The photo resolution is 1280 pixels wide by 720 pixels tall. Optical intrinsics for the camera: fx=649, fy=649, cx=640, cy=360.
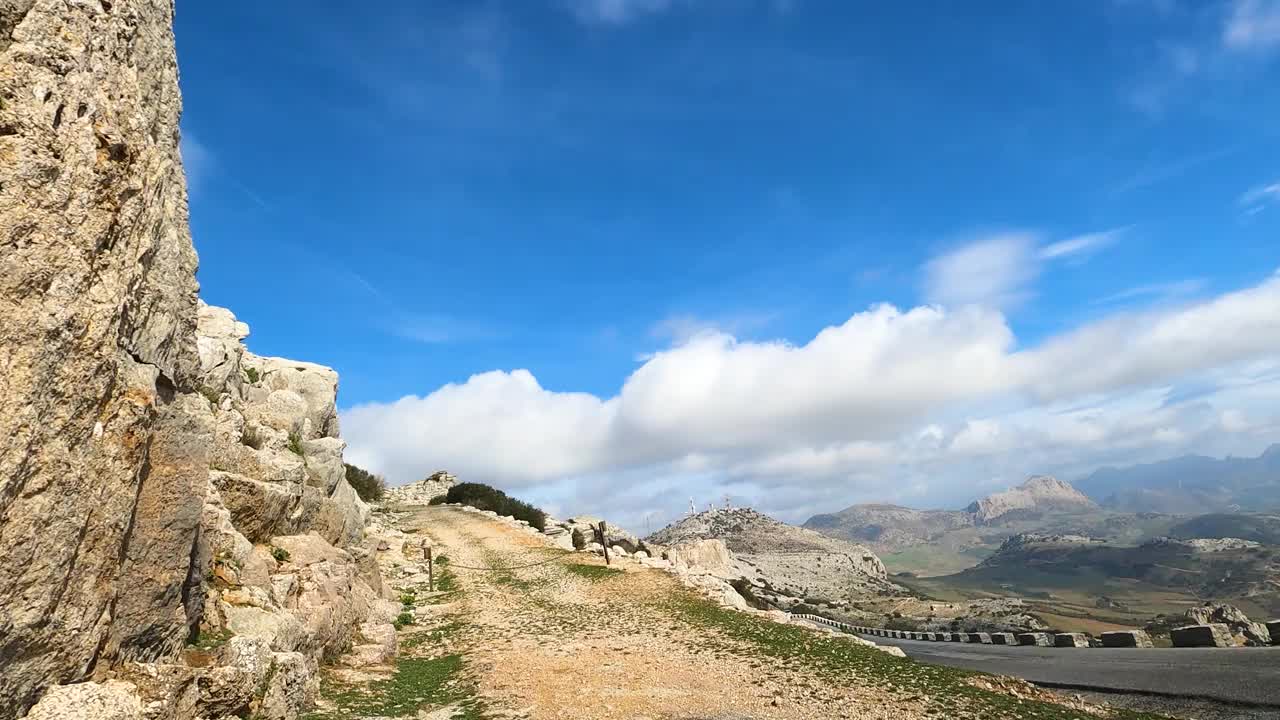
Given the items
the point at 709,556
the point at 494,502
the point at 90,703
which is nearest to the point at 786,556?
the point at 709,556

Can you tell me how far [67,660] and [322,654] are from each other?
905 cm

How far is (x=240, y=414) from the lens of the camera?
24.5 meters

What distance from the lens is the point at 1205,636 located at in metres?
25.6

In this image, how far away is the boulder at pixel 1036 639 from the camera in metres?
32.1

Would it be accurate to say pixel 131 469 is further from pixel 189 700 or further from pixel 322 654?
pixel 322 654

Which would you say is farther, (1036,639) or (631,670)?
(1036,639)

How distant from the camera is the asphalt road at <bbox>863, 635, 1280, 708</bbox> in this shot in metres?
18.7

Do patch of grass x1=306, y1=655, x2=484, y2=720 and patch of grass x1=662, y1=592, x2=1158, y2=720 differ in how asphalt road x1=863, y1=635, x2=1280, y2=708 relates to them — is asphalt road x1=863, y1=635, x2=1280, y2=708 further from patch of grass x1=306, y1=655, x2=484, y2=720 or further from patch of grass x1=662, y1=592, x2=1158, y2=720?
patch of grass x1=306, y1=655, x2=484, y2=720

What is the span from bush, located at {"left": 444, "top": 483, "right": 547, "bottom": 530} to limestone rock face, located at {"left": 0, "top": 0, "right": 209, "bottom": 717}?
5500cm

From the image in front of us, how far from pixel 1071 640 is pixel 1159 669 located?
9831 millimetres

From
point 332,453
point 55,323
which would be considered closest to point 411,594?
point 332,453

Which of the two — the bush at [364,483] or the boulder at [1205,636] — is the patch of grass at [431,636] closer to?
the boulder at [1205,636]

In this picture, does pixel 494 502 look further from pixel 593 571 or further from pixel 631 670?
pixel 631 670

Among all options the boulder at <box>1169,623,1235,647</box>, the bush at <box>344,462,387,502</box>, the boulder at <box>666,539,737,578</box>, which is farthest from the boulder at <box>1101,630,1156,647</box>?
the bush at <box>344,462,387,502</box>
